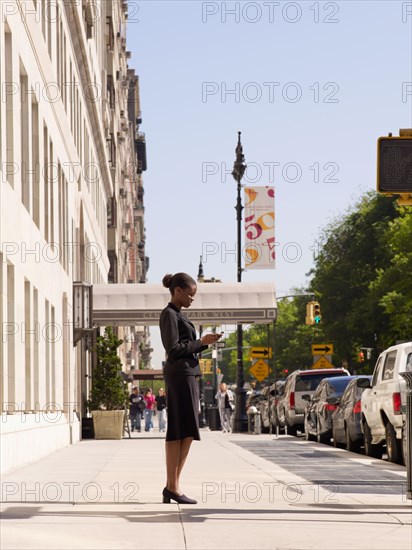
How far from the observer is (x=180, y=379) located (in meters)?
12.0

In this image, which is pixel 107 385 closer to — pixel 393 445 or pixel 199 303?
pixel 199 303

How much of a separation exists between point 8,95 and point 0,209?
8.59 feet

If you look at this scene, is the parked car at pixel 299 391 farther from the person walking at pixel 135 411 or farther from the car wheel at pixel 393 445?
the car wheel at pixel 393 445

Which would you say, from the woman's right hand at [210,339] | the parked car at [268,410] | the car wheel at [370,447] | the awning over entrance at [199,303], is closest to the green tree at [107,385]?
the awning over entrance at [199,303]

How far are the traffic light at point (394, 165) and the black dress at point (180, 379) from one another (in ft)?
8.74

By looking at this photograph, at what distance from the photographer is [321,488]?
48.0ft

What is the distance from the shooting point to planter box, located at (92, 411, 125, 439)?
123 feet

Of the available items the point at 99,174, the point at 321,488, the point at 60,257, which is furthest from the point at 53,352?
the point at 99,174

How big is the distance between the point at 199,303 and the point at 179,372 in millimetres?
28180

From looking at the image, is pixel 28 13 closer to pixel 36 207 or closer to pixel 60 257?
pixel 36 207

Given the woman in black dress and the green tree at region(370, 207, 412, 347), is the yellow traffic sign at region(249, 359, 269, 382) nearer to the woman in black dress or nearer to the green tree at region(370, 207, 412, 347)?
the green tree at region(370, 207, 412, 347)

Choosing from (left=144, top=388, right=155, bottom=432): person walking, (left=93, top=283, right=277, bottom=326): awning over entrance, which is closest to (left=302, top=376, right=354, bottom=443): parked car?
(left=93, top=283, right=277, bottom=326): awning over entrance

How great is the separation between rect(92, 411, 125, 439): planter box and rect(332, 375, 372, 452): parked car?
32.6ft

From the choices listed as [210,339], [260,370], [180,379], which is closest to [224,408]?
[260,370]
